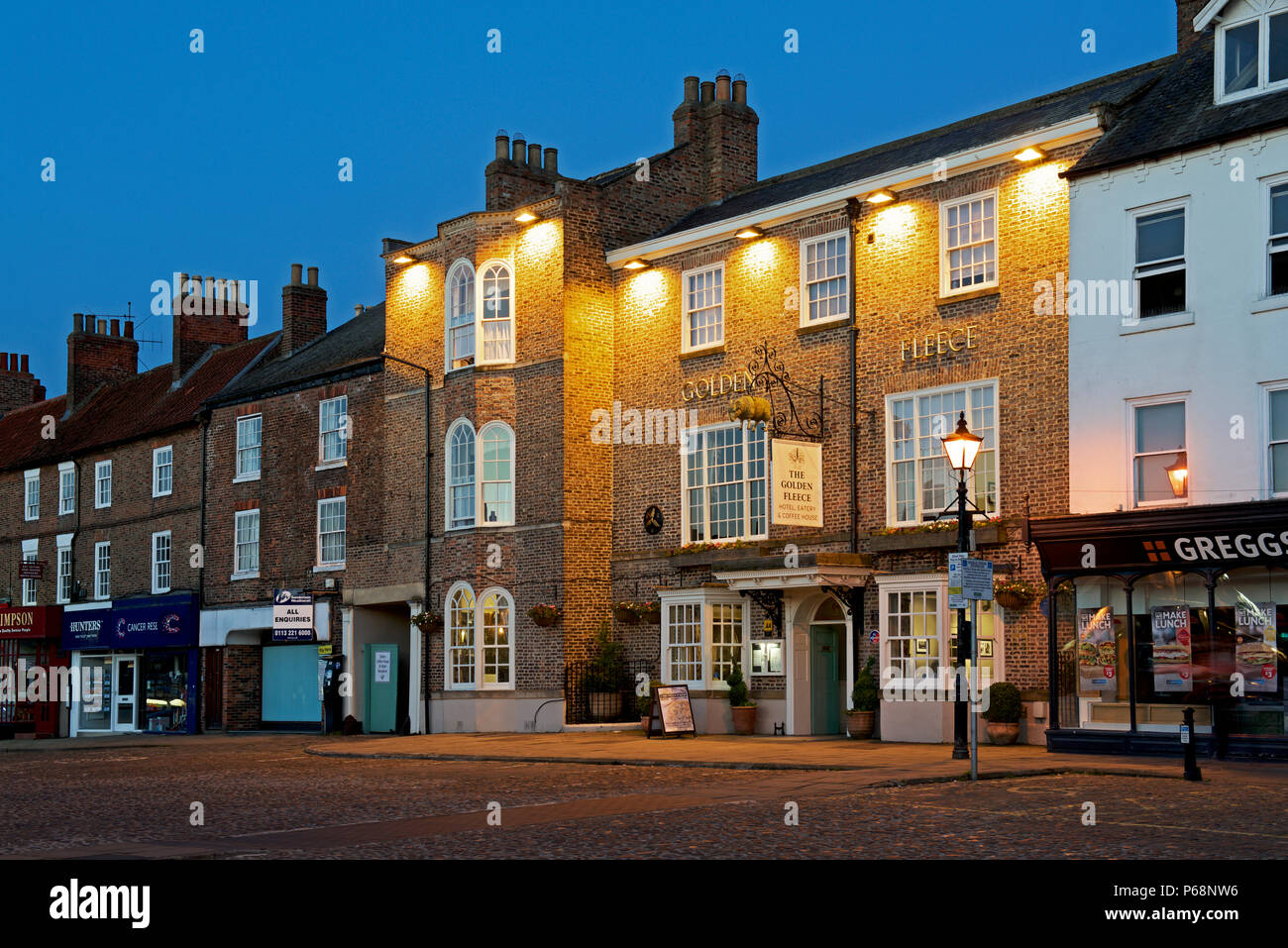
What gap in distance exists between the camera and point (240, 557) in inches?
1553

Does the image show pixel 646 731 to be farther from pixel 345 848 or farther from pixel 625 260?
pixel 345 848

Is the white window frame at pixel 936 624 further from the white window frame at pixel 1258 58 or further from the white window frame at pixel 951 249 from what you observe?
the white window frame at pixel 1258 58

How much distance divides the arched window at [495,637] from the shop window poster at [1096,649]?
12480 mm

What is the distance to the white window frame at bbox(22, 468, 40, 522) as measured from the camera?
158ft

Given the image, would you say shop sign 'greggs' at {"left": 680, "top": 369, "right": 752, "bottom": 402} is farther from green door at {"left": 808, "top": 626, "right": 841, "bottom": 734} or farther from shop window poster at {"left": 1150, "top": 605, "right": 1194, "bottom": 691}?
shop window poster at {"left": 1150, "top": 605, "right": 1194, "bottom": 691}

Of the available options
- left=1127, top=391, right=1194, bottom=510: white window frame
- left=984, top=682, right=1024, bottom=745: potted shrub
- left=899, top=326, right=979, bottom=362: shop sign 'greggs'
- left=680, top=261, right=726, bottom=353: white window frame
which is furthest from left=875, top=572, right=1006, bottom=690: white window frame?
left=680, top=261, right=726, bottom=353: white window frame

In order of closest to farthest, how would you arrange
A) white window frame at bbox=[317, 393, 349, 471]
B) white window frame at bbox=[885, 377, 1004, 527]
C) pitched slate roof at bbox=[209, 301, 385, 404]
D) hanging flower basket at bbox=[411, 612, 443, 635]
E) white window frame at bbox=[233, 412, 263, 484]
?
white window frame at bbox=[885, 377, 1004, 527] → hanging flower basket at bbox=[411, 612, 443, 635] → white window frame at bbox=[317, 393, 349, 471] → pitched slate roof at bbox=[209, 301, 385, 404] → white window frame at bbox=[233, 412, 263, 484]

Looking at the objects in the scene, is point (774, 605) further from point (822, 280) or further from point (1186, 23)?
point (1186, 23)

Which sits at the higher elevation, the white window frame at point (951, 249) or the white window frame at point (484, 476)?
the white window frame at point (951, 249)

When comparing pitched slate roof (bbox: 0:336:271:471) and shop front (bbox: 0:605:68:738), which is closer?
pitched slate roof (bbox: 0:336:271:471)

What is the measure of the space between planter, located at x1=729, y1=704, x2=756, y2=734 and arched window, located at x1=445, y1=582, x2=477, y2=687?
660 cm

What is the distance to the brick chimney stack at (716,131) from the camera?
3328 cm

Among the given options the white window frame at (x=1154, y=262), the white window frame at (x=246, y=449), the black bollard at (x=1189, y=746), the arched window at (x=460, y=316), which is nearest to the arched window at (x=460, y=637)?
the arched window at (x=460, y=316)
